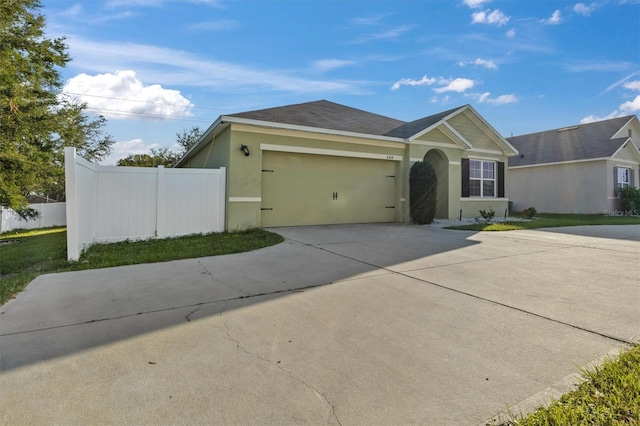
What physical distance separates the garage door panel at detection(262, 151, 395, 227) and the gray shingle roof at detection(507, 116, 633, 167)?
1411cm

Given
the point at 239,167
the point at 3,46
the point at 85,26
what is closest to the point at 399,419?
the point at 239,167

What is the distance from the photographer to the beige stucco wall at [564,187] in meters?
18.1

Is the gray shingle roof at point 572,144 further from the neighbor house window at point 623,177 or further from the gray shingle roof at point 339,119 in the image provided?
the gray shingle roof at point 339,119

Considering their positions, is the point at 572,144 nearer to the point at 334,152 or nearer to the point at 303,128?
the point at 334,152

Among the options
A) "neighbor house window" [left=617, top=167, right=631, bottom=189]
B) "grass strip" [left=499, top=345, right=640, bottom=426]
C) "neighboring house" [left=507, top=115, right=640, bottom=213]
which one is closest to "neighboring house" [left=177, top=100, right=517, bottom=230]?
"neighboring house" [left=507, top=115, right=640, bottom=213]

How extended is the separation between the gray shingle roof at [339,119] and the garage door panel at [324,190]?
1124 mm

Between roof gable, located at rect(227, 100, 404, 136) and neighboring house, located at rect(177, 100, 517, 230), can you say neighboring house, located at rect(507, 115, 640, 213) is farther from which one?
roof gable, located at rect(227, 100, 404, 136)

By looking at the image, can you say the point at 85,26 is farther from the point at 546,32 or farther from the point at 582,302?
the point at 546,32

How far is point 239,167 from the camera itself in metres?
9.41

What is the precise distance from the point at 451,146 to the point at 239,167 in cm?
882

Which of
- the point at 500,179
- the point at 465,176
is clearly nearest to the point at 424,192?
the point at 465,176

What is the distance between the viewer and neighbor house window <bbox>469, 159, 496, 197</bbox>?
560 inches

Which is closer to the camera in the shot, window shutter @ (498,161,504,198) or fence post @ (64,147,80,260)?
fence post @ (64,147,80,260)

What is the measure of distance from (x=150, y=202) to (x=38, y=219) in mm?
16744
